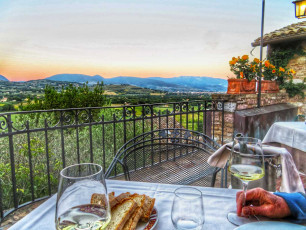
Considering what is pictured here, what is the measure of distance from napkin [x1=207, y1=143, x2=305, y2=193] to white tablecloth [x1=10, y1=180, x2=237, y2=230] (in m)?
0.56

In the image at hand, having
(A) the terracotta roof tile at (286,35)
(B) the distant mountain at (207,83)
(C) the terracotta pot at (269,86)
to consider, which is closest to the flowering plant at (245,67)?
(B) the distant mountain at (207,83)

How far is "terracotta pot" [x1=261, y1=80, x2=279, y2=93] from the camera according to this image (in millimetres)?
4509

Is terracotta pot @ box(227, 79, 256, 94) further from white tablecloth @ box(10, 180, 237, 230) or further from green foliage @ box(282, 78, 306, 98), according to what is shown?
white tablecloth @ box(10, 180, 237, 230)

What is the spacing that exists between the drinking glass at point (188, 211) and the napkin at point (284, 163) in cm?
96

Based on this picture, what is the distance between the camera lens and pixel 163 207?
77 centimetres

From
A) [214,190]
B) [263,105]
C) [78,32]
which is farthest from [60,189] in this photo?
[78,32]

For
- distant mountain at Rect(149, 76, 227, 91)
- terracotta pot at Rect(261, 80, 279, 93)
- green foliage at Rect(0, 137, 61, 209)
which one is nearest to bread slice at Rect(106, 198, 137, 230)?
green foliage at Rect(0, 137, 61, 209)

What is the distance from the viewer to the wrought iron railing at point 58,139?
7.30 ft

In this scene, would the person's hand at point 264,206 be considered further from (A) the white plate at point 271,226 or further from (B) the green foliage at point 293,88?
(B) the green foliage at point 293,88

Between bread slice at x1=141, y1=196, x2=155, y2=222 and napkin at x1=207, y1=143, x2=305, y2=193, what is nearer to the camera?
bread slice at x1=141, y1=196, x2=155, y2=222

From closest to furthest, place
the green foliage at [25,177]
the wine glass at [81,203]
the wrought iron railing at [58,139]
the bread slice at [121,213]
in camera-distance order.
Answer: the wine glass at [81,203]
the bread slice at [121,213]
the wrought iron railing at [58,139]
the green foliage at [25,177]

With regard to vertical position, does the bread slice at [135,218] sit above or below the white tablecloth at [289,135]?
above

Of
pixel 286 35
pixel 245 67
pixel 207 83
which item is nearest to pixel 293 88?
pixel 286 35

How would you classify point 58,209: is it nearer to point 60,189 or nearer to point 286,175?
point 60,189
